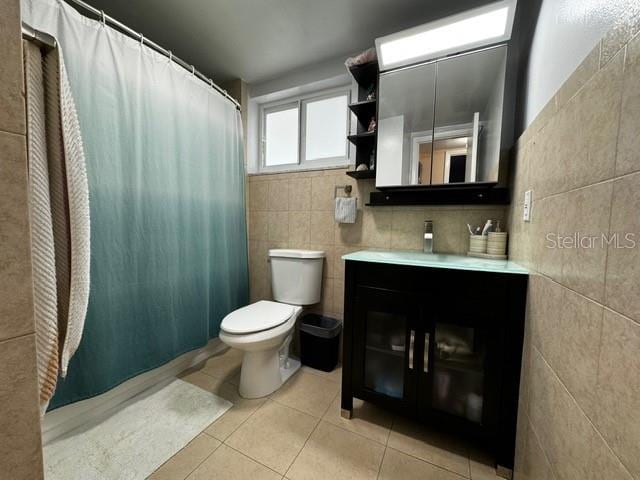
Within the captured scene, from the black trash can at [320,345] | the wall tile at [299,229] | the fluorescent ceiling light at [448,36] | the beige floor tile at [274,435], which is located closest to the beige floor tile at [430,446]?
the beige floor tile at [274,435]

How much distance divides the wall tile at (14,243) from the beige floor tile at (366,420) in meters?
1.30

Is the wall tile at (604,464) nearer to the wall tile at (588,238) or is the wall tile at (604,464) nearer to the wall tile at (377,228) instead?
the wall tile at (588,238)

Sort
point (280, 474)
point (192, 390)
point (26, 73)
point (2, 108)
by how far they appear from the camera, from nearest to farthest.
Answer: point (2, 108) < point (26, 73) < point (280, 474) < point (192, 390)

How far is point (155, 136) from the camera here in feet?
4.32

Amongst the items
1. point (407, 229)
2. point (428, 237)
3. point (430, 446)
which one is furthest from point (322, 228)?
point (430, 446)

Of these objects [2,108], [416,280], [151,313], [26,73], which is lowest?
[151,313]

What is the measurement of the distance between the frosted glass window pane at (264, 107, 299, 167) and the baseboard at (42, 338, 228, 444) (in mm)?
1604

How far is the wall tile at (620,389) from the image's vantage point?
398 mm

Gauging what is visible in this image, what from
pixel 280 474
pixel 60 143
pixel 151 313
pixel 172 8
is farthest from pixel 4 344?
pixel 172 8

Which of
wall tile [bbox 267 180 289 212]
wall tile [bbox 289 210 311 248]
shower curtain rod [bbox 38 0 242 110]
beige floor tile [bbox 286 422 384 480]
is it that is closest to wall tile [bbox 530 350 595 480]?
beige floor tile [bbox 286 422 384 480]

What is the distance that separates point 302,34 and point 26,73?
148 centimetres

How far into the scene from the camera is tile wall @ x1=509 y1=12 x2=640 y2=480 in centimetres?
43

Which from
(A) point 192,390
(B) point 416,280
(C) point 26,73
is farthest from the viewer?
(A) point 192,390

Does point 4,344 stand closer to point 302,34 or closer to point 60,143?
point 60,143
